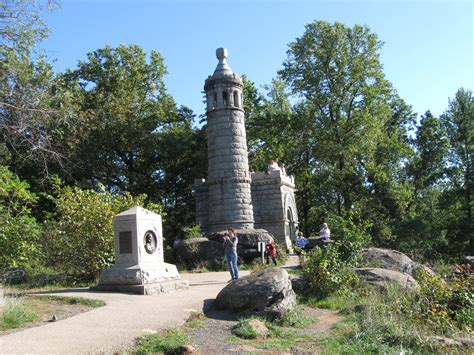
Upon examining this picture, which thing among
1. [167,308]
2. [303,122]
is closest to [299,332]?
[167,308]

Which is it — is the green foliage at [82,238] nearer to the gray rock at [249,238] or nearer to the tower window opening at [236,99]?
the gray rock at [249,238]

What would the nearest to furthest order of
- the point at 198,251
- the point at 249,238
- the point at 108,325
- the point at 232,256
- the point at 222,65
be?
the point at 108,325
the point at 232,256
the point at 198,251
the point at 249,238
the point at 222,65

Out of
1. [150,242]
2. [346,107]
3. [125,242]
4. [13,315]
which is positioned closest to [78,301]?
[13,315]

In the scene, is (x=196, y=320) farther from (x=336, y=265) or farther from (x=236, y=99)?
(x=236, y=99)

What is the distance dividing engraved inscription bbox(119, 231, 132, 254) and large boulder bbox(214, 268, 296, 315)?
3.30 m

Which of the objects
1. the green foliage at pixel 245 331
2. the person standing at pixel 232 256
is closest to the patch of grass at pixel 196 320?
the green foliage at pixel 245 331

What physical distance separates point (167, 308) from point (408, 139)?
2996cm

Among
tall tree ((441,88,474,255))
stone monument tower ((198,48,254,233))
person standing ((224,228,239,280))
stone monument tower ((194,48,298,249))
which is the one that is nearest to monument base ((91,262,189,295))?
Result: person standing ((224,228,239,280))

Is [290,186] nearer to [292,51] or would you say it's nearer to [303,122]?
[303,122]

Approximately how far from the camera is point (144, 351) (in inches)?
239

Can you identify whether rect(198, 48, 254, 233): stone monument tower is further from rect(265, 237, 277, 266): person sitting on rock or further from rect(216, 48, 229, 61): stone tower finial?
rect(265, 237, 277, 266): person sitting on rock

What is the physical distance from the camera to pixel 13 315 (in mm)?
7637

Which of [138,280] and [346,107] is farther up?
[346,107]

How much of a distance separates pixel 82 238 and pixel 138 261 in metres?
3.22
